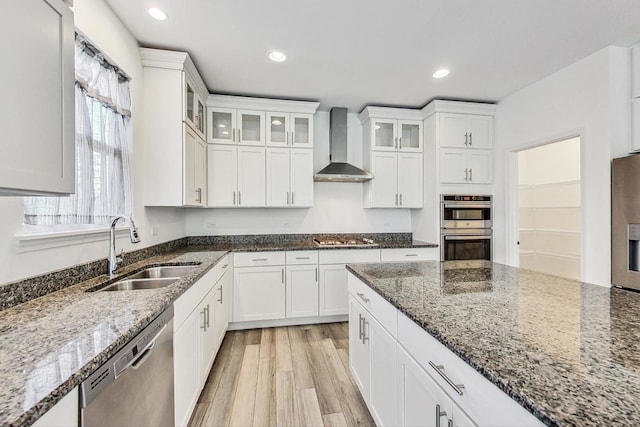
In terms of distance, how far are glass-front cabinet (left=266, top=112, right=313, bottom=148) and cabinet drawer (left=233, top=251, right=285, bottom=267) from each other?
1319 millimetres

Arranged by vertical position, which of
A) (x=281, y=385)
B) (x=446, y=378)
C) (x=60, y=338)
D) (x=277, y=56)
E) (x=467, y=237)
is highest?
(x=277, y=56)

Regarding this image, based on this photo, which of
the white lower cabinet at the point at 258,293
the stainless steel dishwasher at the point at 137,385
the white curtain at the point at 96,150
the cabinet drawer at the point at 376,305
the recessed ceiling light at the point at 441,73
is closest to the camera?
the stainless steel dishwasher at the point at 137,385

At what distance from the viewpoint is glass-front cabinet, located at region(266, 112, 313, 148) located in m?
3.27

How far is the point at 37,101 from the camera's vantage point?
82 centimetres

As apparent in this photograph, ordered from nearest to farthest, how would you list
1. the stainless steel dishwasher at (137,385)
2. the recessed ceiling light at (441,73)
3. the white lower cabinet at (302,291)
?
the stainless steel dishwasher at (137,385) → the recessed ceiling light at (441,73) → the white lower cabinet at (302,291)

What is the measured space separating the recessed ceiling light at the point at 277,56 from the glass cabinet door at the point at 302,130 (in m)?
0.88

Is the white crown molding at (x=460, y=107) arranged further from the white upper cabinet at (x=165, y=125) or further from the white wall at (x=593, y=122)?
the white upper cabinet at (x=165, y=125)

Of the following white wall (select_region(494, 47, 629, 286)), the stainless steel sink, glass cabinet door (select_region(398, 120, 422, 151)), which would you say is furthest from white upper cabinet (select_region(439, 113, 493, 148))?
the stainless steel sink

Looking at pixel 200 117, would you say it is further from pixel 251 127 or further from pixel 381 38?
pixel 381 38

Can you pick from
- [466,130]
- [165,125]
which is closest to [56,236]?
[165,125]

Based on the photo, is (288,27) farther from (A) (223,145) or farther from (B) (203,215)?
(B) (203,215)

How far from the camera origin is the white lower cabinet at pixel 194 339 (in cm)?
143

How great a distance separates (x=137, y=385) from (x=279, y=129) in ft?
9.34

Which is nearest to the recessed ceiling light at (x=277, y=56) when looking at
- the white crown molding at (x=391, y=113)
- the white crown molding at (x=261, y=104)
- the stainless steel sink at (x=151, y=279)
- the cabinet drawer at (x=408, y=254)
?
the white crown molding at (x=261, y=104)
